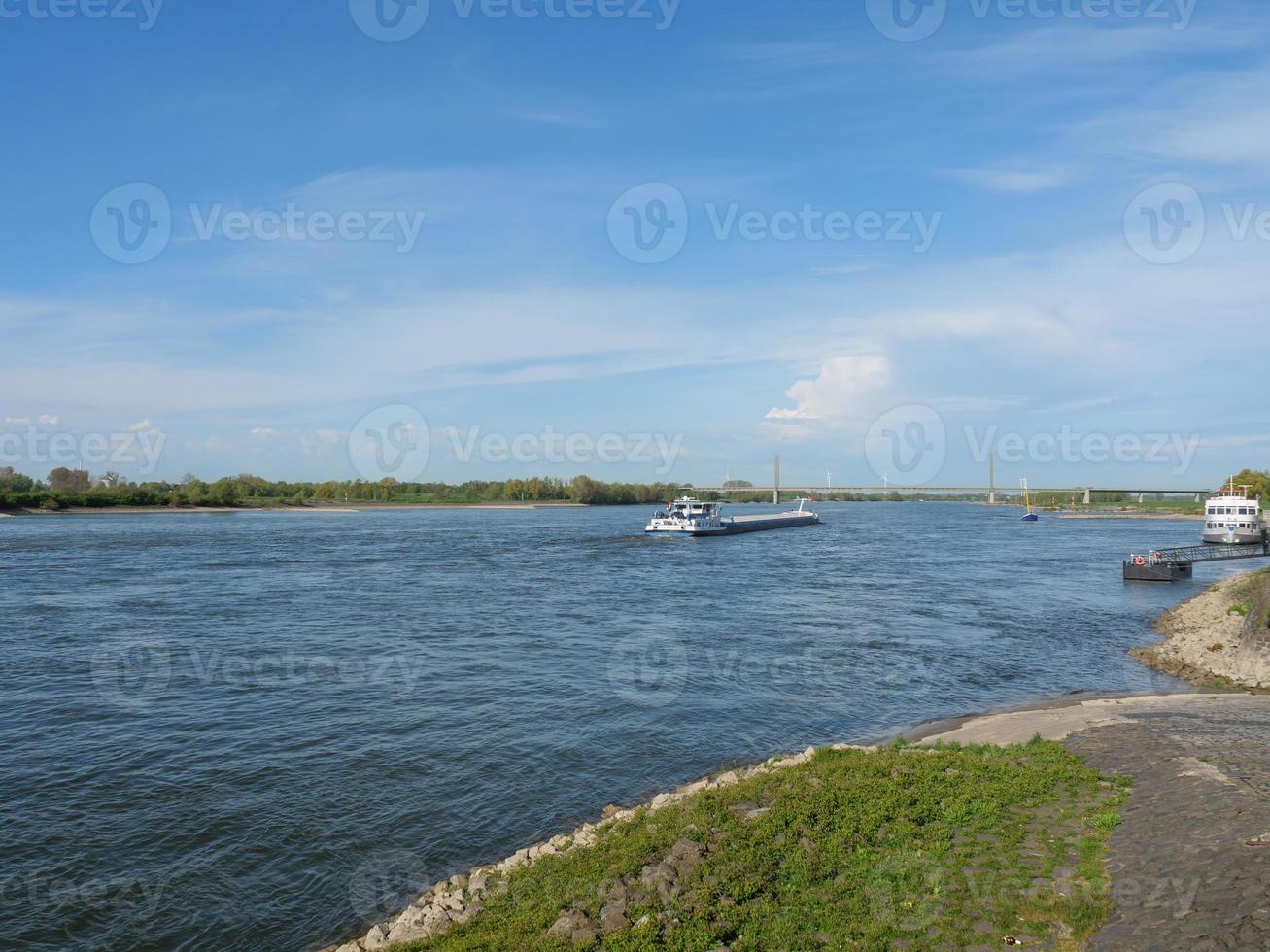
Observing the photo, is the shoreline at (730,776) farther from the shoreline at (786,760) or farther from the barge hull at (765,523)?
the barge hull at (765,523)

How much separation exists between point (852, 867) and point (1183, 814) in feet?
16.1

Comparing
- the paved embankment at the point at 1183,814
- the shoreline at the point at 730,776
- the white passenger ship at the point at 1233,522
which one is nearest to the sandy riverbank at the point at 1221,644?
the shoreline at the point at 730,776

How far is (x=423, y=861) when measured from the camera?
12727 millimetres

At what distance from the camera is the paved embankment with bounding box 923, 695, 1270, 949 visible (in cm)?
819

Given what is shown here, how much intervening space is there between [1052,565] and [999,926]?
205 feet

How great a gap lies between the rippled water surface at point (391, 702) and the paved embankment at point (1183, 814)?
4.61 metres

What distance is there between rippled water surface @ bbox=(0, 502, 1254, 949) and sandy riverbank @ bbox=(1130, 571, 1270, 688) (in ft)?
3.97

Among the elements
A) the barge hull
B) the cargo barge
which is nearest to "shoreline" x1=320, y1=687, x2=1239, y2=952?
the cargo barge

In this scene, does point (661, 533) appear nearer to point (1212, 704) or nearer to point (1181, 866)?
point (1212, 704)

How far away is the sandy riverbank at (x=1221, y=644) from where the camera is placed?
921 inches

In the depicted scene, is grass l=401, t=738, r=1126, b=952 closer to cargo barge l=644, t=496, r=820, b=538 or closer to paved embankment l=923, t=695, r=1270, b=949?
paved embankment l=923, t=695, r=1270, b=949

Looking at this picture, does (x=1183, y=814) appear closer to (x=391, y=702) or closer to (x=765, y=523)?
(x=391, y=702)

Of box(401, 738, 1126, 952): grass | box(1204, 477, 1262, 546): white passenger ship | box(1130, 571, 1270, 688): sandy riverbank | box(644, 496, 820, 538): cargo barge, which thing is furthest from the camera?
box(644, 496, 820, 538): cargo barge

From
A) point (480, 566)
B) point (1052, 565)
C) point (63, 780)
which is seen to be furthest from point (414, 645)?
point (1052, 565)
